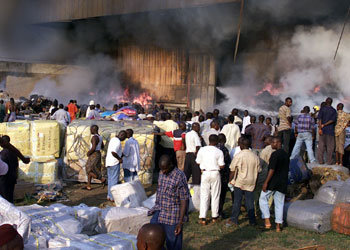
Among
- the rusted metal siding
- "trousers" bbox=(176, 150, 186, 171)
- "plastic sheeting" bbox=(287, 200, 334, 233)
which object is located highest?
the rusted metal siding

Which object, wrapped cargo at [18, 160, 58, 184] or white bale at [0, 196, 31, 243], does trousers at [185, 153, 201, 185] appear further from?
white bale at [0, 196, 31, 243]

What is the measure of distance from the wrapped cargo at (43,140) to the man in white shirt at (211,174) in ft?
13.6

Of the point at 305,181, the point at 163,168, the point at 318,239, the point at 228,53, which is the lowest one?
the point at 318,239

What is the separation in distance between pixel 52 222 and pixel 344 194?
15.9ft

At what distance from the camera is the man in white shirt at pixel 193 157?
769 centimetres

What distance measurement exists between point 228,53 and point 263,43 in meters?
1.71

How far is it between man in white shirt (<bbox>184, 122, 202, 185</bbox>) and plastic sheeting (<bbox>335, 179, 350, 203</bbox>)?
8.19 ft

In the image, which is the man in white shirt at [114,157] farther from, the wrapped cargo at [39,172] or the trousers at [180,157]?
the trousers at [180,157]

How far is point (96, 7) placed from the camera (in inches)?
741

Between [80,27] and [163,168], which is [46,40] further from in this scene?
[163,168]

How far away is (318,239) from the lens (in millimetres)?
6051

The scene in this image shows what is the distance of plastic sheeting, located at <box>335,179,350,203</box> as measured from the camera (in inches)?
270

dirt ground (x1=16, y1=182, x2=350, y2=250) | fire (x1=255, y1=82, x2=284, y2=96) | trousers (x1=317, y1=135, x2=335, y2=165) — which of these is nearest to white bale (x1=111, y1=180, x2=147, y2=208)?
dirt ground (x1=16, y1=182, x2=350, y2=250)

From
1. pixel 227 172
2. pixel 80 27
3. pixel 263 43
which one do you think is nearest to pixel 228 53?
pixel 263 43
